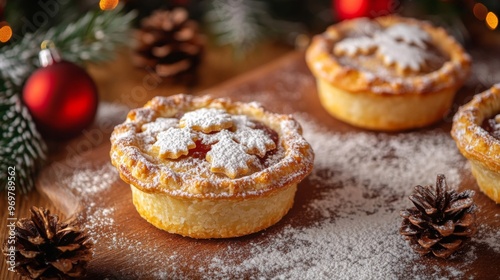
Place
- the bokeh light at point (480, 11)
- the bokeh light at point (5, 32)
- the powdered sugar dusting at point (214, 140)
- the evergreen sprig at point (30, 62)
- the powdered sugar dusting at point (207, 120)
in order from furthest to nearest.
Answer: the bokeh light at point (480, 11), the bokeh light at point (5, 32), the evergreen sprig at point (30, 62), the powdered sugar dusting at point (207, 120), the powdered sugar dusting at point (214, 140)

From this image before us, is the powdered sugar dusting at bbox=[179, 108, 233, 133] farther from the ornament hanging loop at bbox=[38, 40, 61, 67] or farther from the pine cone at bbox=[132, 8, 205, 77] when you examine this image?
the pine cone at bbox=[132, 8, 205, 77]

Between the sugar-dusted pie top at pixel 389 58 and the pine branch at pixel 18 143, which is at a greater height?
the pine branch at pixel 18 143

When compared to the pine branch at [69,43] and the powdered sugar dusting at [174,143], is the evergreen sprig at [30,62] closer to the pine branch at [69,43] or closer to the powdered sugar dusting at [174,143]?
the pine branch at [69,43]

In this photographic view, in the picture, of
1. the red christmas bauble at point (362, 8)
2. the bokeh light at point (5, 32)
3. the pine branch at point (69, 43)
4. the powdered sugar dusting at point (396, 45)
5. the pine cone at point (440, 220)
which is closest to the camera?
the pine cone at point (440, 220)

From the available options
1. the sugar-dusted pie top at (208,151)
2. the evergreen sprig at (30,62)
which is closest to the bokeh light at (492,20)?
the sugar-dusted pie top at (208,151)

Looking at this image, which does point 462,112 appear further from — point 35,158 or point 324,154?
point 35,158

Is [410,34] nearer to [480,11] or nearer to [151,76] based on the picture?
[480,11]

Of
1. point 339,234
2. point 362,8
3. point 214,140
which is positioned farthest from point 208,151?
point 362,8

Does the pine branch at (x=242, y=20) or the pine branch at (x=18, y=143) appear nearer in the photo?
the pine branch at (x=18, y=143)
